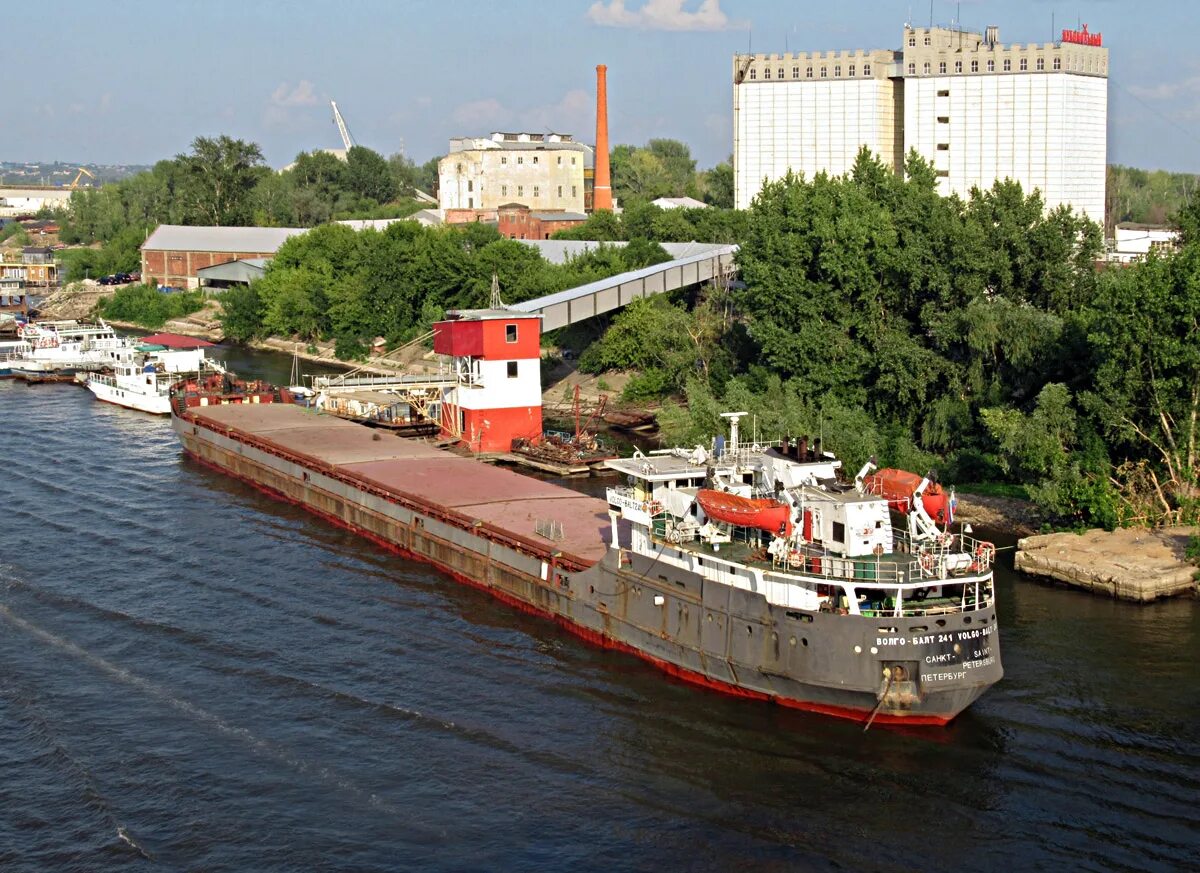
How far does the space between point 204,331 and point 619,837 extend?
104 metres

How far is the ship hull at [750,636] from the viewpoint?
3064 centimetres

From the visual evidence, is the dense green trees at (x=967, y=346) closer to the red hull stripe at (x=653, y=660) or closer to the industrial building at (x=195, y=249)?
the red hull stripe at (x=653, y=660)

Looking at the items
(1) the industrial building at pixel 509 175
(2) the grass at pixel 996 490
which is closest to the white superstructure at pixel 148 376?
(2) the grass at pixel 996 490

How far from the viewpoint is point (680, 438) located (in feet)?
194

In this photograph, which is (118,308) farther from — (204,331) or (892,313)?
(892,313)

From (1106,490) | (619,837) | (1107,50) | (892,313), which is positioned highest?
(1107,50)

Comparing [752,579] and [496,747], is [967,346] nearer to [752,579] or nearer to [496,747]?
[752,579]

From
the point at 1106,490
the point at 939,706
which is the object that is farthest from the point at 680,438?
the point at 939,706

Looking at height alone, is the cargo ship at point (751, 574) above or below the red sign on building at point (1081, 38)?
below

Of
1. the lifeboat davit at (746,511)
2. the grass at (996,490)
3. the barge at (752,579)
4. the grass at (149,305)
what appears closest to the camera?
the barge at (752,579)

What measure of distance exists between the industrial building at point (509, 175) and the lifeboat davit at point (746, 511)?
4624 inches

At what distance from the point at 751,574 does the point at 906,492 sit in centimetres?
446

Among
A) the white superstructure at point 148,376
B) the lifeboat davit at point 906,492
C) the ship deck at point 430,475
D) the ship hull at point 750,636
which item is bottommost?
the ship hull at point 750,636

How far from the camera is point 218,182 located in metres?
159
